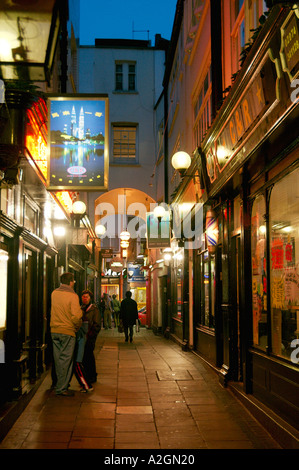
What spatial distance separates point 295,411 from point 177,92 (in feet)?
49.8

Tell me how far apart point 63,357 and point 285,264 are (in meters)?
4.13

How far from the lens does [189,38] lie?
14.7 metres

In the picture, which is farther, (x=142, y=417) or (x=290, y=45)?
(x=142, y=417)

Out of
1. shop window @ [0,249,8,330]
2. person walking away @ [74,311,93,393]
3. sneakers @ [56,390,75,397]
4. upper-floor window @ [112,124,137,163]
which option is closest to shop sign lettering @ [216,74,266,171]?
shop window @ [0,249,8,330]

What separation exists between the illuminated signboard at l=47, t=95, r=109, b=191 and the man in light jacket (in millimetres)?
2030

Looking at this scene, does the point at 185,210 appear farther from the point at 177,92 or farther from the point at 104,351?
the point at 177,92

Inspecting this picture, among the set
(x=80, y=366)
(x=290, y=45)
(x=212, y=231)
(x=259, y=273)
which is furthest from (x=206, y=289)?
(x=290, y=45)

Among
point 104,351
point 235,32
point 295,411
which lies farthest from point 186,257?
point 295,411

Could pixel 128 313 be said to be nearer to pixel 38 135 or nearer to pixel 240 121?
pixel 38 135

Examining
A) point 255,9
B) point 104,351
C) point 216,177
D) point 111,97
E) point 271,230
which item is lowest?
point 104,351

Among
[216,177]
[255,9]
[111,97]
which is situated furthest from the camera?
[111,97]

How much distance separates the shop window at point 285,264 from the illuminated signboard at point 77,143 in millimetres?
3330

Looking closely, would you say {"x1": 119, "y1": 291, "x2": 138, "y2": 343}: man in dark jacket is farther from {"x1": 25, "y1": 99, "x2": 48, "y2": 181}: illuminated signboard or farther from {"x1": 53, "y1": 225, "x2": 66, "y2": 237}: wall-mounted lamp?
{"x1": 25, "y1": 99, "x2": 48, "y2": 181}: illuminated signboard

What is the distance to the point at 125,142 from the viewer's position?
26.6 meters
